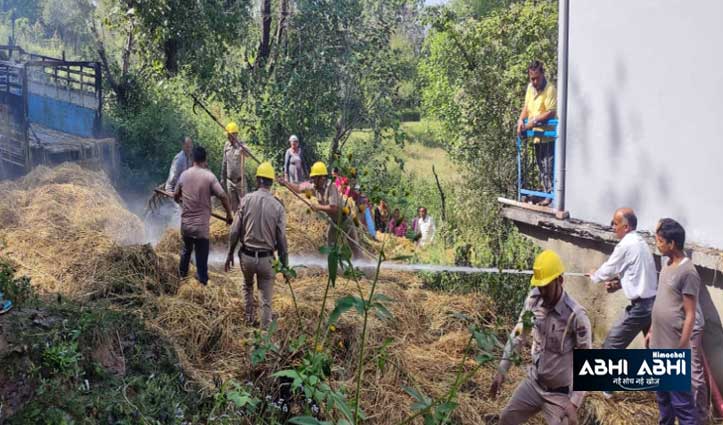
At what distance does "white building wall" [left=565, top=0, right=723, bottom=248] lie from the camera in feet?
21.8

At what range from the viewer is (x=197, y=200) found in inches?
294

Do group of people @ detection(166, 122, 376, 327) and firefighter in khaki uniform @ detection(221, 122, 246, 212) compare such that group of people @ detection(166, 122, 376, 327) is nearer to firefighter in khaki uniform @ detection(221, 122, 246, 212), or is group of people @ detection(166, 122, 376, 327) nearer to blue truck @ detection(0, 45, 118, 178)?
firefighter in khaki uniform @ detection(221, 122, 246, 212)

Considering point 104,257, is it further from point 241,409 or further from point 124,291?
point 241,409

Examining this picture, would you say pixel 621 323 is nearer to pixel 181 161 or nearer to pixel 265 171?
pixel 265 171

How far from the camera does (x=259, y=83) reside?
1513 centimetres

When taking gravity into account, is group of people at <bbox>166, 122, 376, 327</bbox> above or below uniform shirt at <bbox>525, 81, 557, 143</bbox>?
below

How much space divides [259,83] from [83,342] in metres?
10.2

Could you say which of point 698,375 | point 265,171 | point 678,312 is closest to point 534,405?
point 678,312

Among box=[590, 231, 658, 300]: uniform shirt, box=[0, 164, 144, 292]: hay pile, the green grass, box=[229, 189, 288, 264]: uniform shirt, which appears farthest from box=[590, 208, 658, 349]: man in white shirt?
the green grass

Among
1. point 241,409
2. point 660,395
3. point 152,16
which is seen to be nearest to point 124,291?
point 241,409

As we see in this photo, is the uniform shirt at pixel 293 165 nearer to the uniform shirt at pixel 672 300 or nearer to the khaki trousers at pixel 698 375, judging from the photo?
the uniform shirt at pixel 672 300

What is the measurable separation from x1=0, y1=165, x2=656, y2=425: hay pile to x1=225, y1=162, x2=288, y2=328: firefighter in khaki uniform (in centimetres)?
52

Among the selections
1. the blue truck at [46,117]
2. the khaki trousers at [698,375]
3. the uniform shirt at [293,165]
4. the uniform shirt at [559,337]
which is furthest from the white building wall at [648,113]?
the blue truck at [46,117]

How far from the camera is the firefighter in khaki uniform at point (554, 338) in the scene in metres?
4.54
